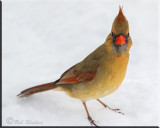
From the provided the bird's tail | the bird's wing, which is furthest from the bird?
the bird's tail

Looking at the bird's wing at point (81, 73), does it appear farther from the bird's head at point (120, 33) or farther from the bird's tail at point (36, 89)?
the bird's head at point (120, 33)

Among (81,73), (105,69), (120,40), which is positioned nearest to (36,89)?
(81,73)

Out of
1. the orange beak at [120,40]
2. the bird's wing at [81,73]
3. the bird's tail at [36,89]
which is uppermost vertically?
the orange beak at [120,40]

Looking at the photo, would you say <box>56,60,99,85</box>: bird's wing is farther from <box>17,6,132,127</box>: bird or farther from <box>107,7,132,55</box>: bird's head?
<box>107,7,132,55</box>: bird's head

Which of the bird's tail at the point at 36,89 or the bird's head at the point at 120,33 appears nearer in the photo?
the bird's head at the point at 120,33

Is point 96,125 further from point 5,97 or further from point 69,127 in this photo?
point 5,97

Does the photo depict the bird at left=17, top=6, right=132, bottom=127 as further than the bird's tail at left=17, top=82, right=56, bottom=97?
No

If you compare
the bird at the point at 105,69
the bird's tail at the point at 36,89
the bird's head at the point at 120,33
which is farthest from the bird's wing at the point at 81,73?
the bird's head at the point at 120,33

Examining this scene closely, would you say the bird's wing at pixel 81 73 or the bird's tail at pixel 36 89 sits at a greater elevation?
the bird's wing at pixel 81 73

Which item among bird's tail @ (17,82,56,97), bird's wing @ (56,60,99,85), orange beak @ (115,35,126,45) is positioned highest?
orange beak @ (115,35,126,45)
